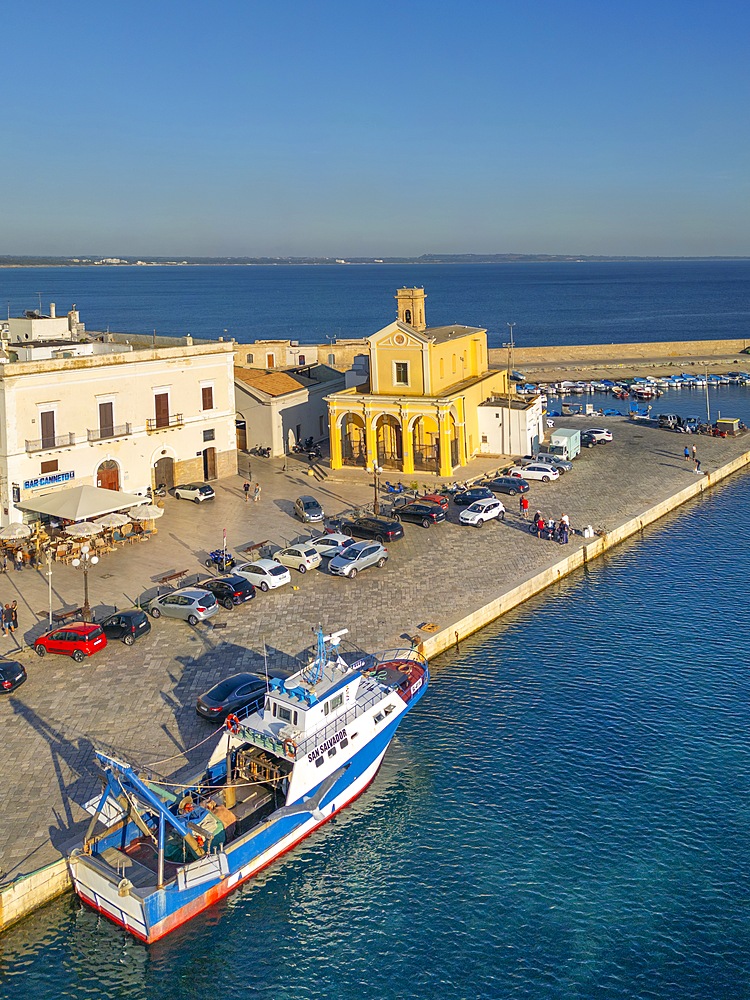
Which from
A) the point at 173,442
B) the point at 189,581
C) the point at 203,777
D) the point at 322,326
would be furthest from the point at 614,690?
the point at 322,326

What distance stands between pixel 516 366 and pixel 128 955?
90336 mm

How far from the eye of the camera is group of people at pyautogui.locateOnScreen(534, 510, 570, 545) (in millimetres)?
40719

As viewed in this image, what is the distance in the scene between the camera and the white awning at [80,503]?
125 ft

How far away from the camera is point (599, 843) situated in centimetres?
2162

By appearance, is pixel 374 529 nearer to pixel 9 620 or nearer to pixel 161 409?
pixel 161 409

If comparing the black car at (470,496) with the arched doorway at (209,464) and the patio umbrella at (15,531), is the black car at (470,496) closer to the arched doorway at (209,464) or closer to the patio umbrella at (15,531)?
the arched doorway at (209,464)

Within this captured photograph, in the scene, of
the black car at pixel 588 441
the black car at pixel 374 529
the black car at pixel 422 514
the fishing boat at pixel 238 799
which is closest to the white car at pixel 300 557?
the black car at pixel 374 529

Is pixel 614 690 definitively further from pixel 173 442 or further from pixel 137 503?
pixel 173 442

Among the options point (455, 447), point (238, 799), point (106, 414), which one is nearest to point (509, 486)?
point (455, 447)

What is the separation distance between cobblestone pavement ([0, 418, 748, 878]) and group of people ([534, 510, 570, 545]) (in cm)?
86

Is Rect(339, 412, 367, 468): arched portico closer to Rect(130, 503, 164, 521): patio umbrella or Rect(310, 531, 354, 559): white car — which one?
Rect(310, 531, 354, 559): white car

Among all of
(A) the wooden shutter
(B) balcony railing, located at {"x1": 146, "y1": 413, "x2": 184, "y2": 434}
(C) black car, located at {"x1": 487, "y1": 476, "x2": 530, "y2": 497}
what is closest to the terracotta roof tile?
(B) balcony railing, located at {"x1": 146, "y1": 413, "x2": 184, "y2": 434}

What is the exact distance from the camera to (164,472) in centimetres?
4706

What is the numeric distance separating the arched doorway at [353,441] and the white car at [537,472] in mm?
7936
